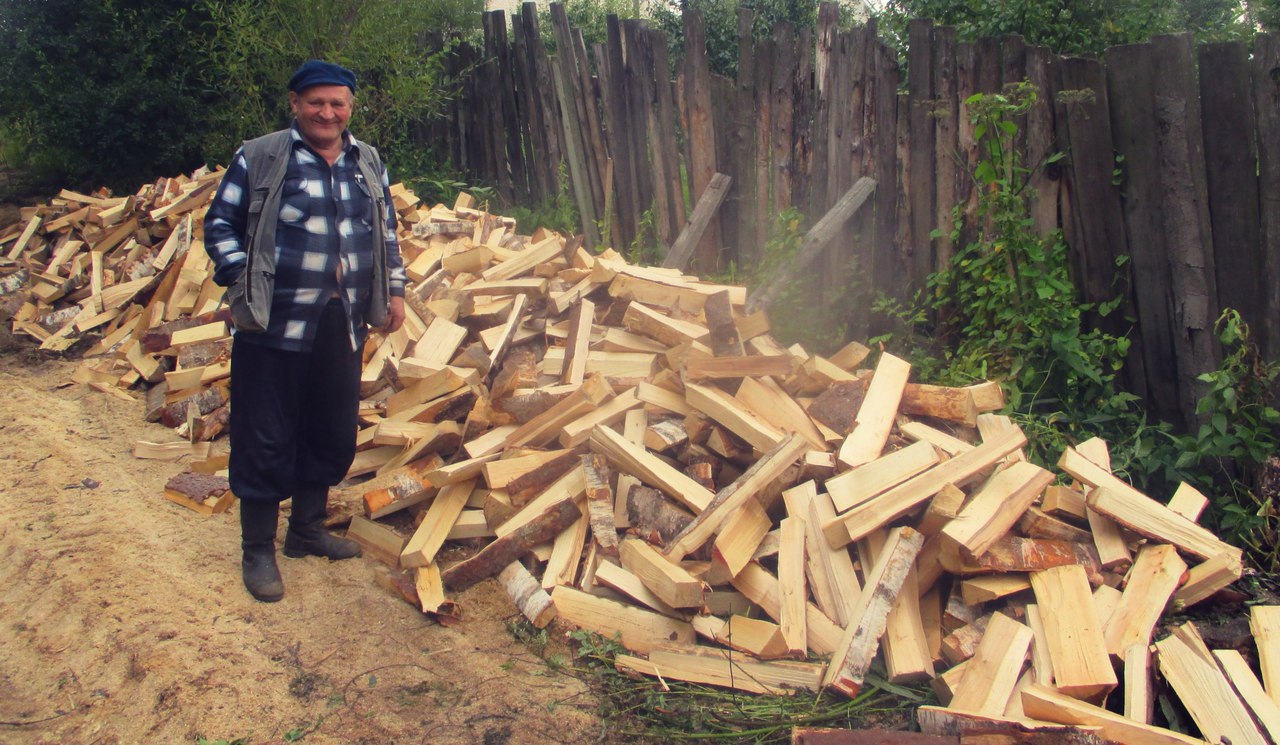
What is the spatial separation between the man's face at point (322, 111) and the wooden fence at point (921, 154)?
315 cm

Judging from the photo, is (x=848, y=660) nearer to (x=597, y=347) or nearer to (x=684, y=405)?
(x=684, y=405)

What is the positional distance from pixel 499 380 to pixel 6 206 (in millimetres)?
8494

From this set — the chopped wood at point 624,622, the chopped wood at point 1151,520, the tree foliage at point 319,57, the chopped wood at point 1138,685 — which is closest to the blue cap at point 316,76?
the chopped wood at point 624,622

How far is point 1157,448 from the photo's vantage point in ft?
13.6

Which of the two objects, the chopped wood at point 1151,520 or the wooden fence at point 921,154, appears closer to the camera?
the chopped wood at point 1151,520

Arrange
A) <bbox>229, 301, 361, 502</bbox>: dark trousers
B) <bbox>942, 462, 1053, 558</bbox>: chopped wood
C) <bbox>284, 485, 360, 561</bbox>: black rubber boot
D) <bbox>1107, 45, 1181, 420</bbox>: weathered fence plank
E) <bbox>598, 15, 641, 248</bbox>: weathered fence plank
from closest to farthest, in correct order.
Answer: <bbox>942, 462, 1053, 558</bbox>: chopped wood → <bbox>229, 301, 361, 502</bbox>: dark trousers → <bbox>284, 485, 360, 561</bbox>: black rubber boot → <bbox>1107, 45, 1181, 420</bbox>: weathered fence plank → <bbox>598, 15, 641, 248</bbox>: weathered fence plank

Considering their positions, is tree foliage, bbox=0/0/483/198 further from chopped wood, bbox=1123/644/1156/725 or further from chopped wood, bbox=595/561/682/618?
chopped wood, bbox=1123/644/1156/725

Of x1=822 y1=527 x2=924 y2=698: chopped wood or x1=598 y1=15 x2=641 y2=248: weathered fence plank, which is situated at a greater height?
x1=598 y1=15 x2=641 y2=248: weathered fence plank

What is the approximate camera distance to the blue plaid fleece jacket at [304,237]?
3346 millimetres

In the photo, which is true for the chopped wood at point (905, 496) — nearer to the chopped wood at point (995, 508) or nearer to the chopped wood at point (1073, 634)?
the chopped wood at point (995, 508)

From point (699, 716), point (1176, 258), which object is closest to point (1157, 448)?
point (1176, 258)

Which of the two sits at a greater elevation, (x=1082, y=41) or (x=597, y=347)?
(x=1082, y=41)

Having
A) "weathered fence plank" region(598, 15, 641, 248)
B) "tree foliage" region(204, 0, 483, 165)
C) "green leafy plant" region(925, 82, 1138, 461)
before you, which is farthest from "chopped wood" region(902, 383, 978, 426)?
"tree foliage" region(204, 0, 483, 165)

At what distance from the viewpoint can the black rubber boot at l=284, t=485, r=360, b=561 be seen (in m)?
3.94
